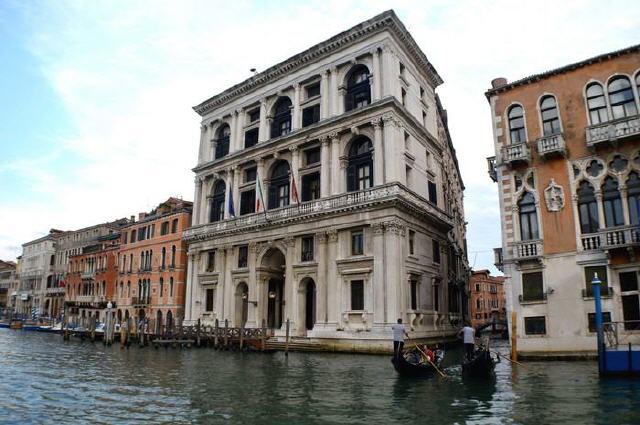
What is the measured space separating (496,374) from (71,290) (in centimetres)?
5656

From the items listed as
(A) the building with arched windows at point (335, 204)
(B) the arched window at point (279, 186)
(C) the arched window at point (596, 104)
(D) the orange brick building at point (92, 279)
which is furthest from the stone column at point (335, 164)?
(D) the orange brick building at point (92, 279)

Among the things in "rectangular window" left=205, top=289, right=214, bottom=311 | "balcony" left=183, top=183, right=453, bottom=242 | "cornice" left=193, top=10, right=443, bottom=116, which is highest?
"cornice" left=193, top=10, right=443, bottom=116

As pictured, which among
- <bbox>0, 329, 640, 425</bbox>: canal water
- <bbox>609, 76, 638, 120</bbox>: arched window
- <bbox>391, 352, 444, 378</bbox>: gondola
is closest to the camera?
<bbox>0, 329, 640, 425</bbox>: canal water

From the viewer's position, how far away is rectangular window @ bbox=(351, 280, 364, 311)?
87.7ft

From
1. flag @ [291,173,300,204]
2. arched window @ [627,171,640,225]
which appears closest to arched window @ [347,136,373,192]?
flag @ [291,173,300,204]

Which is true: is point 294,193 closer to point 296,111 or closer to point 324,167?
point 324,167

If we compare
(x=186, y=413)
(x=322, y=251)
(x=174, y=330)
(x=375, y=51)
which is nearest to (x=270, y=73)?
(x=375, y=51)

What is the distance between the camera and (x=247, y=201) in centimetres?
3566

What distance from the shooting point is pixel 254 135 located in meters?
36.6

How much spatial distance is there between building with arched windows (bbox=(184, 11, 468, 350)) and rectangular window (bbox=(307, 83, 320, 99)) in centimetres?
10

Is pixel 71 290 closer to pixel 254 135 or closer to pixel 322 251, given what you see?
pixel 254 135

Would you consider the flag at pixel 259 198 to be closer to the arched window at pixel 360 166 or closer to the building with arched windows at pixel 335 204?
the building with arched windows at pixel 335 204

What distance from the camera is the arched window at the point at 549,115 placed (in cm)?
2036

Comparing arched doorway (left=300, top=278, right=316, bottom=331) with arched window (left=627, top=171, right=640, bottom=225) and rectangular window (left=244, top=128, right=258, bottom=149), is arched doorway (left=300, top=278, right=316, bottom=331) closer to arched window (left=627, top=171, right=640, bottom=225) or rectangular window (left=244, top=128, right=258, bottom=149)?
rectangular window (left=244, top=128, right=258, bottom=149)
